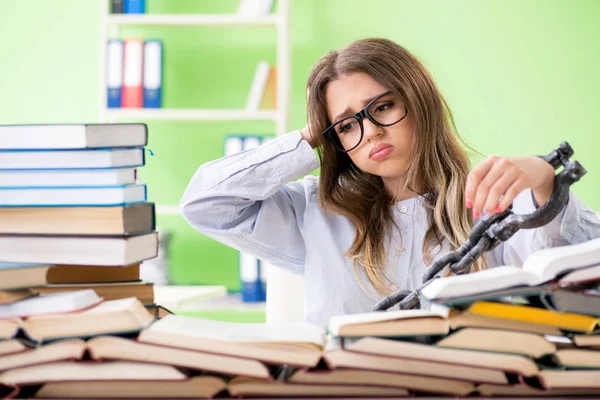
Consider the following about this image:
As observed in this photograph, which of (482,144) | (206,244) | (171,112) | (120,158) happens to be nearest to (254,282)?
(206,244)

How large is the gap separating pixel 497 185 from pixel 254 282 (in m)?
2.53

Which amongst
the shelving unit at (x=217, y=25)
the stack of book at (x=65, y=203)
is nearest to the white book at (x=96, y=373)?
the stack of book at (x=65, y=203)

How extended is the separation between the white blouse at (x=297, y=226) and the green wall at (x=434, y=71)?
2.04 metres

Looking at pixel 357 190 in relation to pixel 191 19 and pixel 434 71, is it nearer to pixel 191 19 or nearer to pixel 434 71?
pixel 191 19

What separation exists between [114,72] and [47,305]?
8.88 feet

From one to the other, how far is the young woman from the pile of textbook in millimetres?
708

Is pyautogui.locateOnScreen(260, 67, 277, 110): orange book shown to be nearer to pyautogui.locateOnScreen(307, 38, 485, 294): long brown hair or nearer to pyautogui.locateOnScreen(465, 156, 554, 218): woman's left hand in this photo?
pyautogui.locateOnScreen(307, 38, 485, 294): long brown hair

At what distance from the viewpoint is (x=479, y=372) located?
81 cm

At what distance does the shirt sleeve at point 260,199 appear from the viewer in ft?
5.39

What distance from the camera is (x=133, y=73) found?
11.3ft

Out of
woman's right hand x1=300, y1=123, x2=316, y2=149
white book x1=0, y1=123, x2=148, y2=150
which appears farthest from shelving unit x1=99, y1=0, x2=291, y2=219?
white book x1=0, y1=123, x2=148, y2=150

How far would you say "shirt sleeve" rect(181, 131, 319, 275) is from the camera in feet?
5.39

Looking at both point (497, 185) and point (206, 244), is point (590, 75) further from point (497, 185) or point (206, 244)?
point (497, 185)

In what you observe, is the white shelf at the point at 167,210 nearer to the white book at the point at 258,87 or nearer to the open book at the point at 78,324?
A: the white book at the point at 258,87
